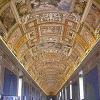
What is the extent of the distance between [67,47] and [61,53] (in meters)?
3.75

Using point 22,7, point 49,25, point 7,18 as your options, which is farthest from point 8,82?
point 49,25

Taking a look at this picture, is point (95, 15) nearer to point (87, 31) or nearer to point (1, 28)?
point (87, 31)

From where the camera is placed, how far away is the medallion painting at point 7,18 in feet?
53.5

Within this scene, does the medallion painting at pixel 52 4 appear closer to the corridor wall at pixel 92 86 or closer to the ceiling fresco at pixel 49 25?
the ceiling fresco at pixel 49 25

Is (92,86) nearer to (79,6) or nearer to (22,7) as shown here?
(79,6)

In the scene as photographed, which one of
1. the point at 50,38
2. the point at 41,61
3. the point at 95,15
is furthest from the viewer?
the point at 41,61

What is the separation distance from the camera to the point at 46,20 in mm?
20094

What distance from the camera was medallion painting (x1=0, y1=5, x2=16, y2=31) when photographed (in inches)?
641

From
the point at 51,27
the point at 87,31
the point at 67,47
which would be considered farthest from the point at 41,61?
the point at 87,31

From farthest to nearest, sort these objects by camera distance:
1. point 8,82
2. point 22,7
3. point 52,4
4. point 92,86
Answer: point 92,86 → point 8,82 → point 52,4 → point 22,7

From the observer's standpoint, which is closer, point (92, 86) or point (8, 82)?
point (8, 82)

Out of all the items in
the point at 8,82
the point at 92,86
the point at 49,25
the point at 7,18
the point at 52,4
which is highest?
the point at 52,4

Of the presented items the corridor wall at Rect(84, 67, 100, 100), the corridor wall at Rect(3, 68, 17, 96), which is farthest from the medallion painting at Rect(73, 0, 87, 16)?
the corridor wall at Rect(3, 68, 17, 96)

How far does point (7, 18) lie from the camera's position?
56.6 feet
